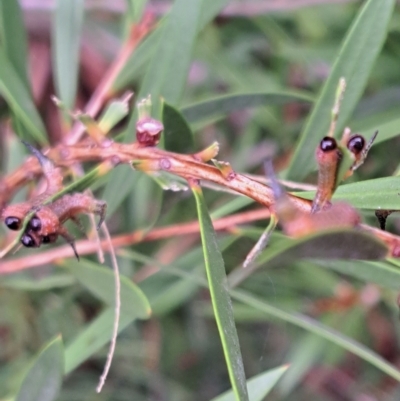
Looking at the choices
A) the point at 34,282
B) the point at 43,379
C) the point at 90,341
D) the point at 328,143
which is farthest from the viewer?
the point at 34,282

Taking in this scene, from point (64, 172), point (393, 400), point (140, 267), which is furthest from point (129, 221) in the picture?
point (393, 400)

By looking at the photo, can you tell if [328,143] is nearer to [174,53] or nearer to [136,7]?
[174,53]

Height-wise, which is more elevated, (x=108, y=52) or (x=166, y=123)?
(x=108, y=52)

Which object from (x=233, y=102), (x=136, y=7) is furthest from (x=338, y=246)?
(x=136, y=7)

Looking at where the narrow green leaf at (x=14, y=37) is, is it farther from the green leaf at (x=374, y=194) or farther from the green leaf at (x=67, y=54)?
the green leaf at (x=374, y=194)

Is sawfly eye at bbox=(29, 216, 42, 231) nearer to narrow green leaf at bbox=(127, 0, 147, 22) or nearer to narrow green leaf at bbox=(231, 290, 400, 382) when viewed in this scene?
narrow green leaf at bbox=(231, 290, 400, 382)

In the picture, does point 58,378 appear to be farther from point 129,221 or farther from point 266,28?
point 266,28

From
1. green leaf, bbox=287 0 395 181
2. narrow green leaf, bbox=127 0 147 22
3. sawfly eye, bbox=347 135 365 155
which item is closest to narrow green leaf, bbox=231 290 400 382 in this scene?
green leaf, bbox=287 0 395 181

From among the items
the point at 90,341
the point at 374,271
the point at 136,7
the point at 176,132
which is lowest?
the point at 90,341
